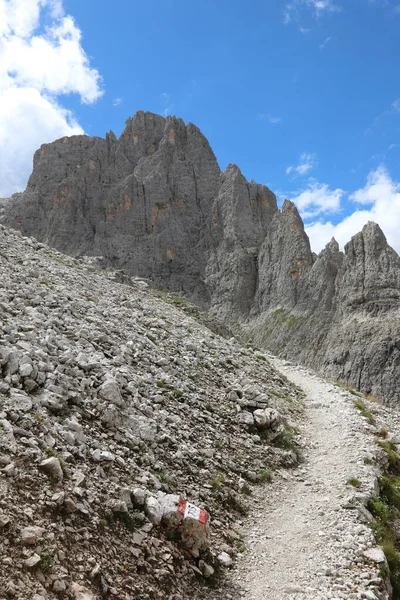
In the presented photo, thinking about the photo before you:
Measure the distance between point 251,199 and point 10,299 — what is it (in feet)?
339

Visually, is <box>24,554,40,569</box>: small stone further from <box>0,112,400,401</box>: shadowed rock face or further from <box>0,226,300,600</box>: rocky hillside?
<box>0,112,400,401</box>: shadowed rock face

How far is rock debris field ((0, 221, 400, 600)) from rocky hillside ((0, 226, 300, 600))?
4 cm

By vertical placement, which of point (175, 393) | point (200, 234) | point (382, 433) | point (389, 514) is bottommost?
point (389, 514)

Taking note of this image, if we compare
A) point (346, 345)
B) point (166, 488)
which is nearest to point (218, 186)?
point (346, 345)

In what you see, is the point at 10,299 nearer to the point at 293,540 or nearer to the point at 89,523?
the point at 89,523

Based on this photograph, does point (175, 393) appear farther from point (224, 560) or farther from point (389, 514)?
point (389, 514)

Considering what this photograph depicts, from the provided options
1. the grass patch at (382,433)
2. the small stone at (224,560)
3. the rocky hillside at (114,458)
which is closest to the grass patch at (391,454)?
the grass patch at (382,433)

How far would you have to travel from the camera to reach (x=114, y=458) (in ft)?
36.4

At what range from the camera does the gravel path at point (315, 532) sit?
10.2 m

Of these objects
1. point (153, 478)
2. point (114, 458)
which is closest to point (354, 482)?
point (153, 478)

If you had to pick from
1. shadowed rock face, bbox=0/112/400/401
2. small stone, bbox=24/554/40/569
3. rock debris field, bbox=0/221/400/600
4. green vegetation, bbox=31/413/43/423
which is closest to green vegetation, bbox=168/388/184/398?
rock debris field, bbox=0/221/400/600

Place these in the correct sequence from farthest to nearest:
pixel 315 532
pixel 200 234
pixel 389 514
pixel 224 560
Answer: pixel 200 234 < pixel 389 514 < pixel 315 532 < pixel 224 560

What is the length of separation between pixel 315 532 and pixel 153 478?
4653 mm

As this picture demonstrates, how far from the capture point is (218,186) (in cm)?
12081
